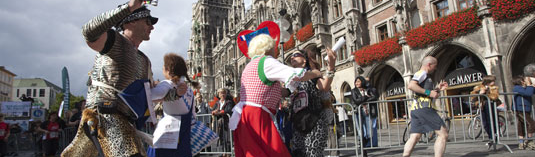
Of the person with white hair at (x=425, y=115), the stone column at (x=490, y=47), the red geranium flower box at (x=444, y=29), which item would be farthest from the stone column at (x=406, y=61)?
the person with white hair at (x=425, y=115)

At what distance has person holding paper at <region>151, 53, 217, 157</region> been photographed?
8.02 ft

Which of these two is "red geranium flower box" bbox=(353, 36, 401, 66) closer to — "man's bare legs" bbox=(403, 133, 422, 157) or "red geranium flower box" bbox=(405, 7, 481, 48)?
"red geranium flower box" bbox=(405, 7, 481, 48)

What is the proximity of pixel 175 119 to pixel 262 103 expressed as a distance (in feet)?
2.56

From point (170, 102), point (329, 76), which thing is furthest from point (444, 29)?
point (170, 102)

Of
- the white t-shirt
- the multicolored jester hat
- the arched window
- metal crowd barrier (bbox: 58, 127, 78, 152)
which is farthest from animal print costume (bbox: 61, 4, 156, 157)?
the arched window

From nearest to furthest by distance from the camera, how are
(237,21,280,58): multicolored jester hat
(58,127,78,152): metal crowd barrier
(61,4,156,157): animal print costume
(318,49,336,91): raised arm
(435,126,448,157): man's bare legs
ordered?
(61,4,156,157): animal print costume < (318,49,336,91): raised arm < (435,126,448,157): man's bare legs < (237,21,280,58): multicolored jester hat < (58,127,78,152): metal crowd barrier

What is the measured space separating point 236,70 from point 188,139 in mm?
36003

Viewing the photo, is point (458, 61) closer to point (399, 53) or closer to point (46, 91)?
point (399, 53)

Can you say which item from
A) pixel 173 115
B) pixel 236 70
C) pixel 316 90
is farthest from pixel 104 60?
pixel 236 70

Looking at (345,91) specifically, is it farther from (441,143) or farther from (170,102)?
(170,102)

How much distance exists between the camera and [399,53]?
1684 centimetres

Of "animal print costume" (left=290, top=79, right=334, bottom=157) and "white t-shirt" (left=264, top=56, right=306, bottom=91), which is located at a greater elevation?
"white t-shirt" (left=264, top=56, right=306, bottom=91)

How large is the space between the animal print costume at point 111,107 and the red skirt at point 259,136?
0.88 meters

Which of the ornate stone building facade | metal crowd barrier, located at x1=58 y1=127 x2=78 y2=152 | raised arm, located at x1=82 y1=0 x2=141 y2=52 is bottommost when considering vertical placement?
metal crowd barrier, located at x1=58 y1=127 x2=78 y2=152
